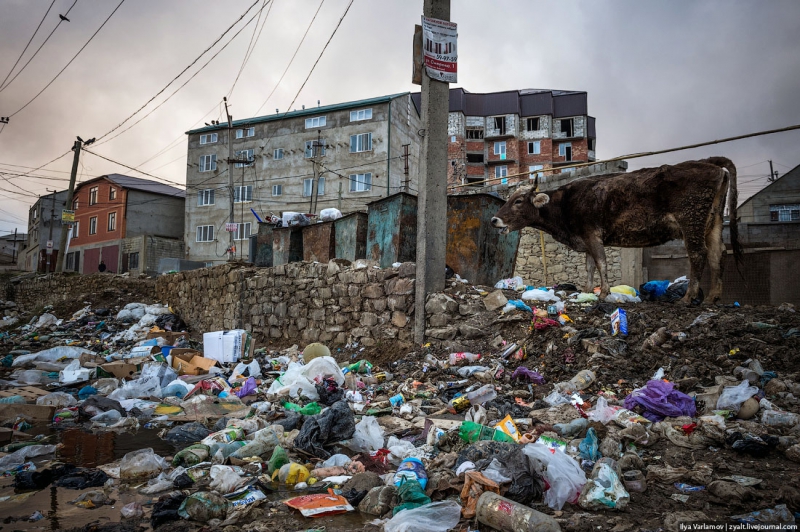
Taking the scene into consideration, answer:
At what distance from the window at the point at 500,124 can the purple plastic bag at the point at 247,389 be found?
3613cm

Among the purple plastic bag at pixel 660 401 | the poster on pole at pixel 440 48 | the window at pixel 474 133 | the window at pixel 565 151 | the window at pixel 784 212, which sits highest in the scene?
the window at pixel 474 133

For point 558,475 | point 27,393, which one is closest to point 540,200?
point 558,475

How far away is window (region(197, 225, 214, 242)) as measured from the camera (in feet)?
99.6

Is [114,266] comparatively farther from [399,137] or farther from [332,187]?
[399,137]

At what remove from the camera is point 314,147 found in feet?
90.9

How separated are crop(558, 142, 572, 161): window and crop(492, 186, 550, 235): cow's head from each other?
35266mm

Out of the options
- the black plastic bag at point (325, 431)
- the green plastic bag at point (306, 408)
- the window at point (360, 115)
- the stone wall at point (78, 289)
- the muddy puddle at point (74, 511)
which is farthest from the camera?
the window at point (360, 115)

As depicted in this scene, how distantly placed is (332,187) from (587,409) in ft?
→ 82.1

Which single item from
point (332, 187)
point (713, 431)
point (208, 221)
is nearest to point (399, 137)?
point (332, 187)

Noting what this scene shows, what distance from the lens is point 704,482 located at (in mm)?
2438

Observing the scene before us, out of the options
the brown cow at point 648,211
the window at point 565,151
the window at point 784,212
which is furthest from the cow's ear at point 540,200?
the window at point 565,151

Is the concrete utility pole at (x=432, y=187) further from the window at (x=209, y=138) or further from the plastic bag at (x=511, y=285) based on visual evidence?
the window at (x=209, y=138)

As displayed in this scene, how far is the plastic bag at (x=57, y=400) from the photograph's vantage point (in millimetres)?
5028

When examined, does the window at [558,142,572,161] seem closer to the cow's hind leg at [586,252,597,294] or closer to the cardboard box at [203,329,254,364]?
the cow's hind leg at [586,252,597,294]
